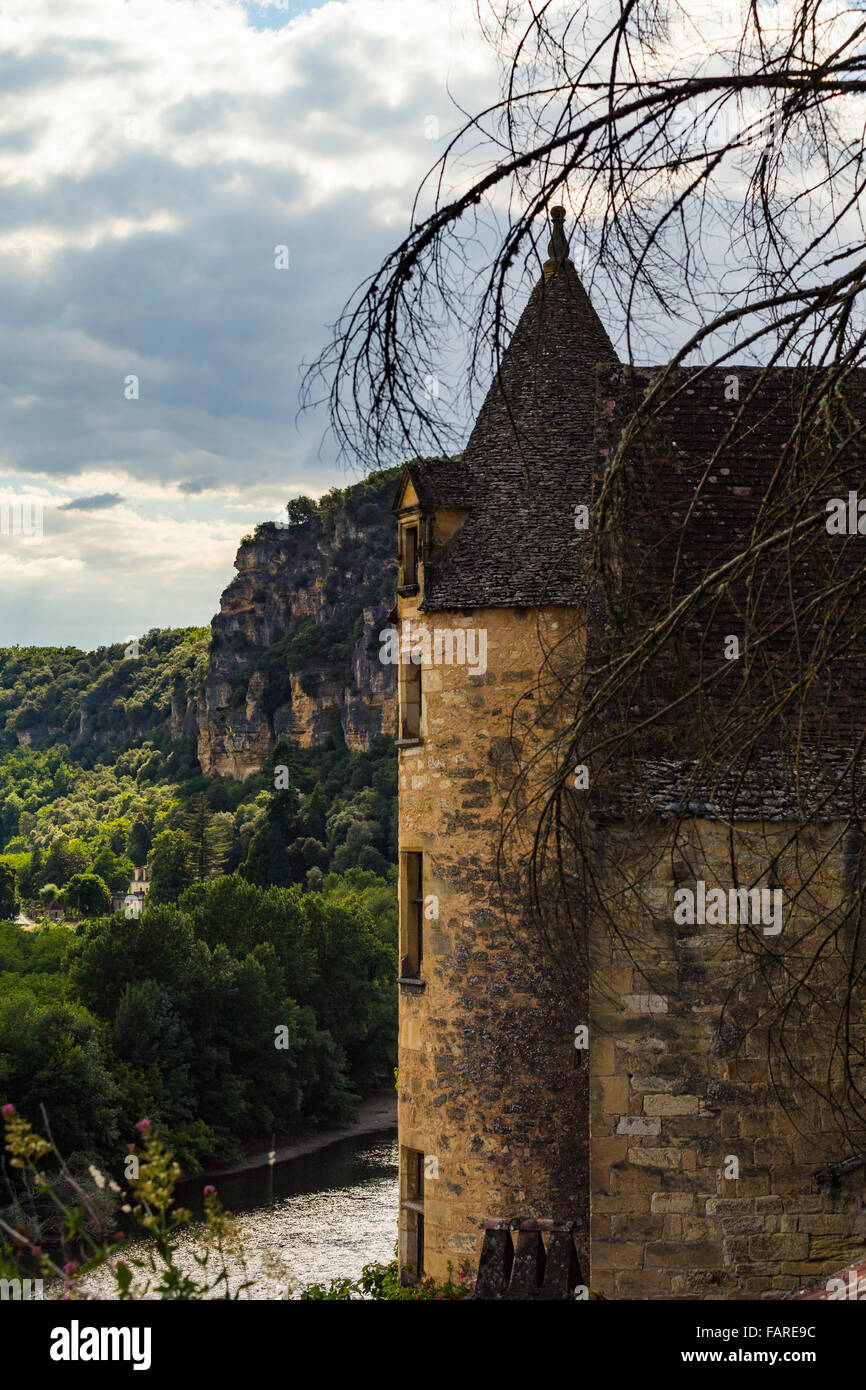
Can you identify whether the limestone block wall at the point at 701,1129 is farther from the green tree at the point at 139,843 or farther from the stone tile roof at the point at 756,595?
the green tree at the point at 139,843

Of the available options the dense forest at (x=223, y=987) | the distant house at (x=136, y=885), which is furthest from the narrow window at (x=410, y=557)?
the distant house at (x=136, y=885)

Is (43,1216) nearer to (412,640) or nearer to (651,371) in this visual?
(412,640)

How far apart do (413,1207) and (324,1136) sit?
36.7m

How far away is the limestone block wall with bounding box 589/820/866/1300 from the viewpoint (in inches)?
434

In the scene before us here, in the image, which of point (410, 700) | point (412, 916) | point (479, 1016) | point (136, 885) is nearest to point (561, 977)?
point (479, 1016)

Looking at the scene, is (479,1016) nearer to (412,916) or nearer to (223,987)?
(412,916)

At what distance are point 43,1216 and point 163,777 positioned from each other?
131m

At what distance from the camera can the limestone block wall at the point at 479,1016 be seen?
14.8 m

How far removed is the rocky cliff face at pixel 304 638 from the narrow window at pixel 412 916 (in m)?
97.8

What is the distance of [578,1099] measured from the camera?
14.9 m

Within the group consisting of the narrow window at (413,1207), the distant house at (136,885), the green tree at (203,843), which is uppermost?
the narrow window at (413,1207)

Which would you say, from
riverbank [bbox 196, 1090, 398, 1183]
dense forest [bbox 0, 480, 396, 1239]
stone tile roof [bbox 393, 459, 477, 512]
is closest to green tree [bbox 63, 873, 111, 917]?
dense forest [bbox 0, 480, 396, 1239]

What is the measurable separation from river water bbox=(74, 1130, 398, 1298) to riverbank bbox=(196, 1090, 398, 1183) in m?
0.56
